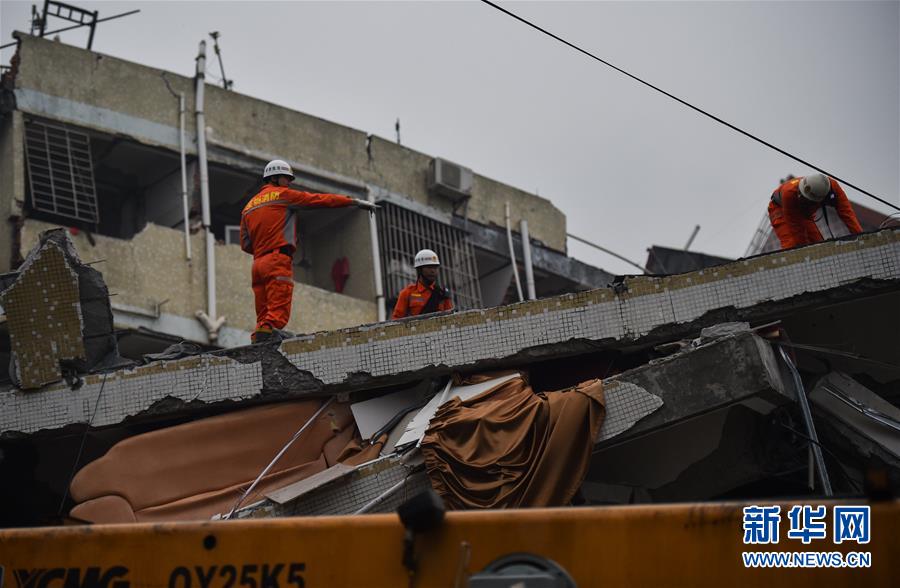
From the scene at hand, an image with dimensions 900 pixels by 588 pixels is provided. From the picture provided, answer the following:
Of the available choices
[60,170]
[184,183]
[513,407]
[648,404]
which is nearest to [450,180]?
[184,183]

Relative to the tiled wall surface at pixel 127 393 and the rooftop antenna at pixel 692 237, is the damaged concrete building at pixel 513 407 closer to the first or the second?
the tiled wall surface at pixel 127 393

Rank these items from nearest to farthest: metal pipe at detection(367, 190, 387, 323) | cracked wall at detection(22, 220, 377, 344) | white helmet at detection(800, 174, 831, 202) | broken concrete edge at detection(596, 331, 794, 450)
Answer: broken concrete edge at detection(596, 331, 794, 450)
white helmet at detection(800, 174, 831, 202)
cracked wall at detection(22, 220, 377, 344)
metal pipe at detection(367, 190, 387, 323)

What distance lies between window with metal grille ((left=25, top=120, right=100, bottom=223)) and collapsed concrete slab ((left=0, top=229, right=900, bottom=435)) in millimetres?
7999

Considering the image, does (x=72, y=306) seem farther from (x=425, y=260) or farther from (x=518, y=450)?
(x=425, y=260)

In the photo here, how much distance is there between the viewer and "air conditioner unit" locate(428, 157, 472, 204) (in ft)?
64.8

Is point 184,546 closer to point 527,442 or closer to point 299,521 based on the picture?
point 299,521

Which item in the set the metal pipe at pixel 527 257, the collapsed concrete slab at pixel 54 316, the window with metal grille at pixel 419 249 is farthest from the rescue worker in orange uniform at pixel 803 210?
the metal pipe at pixel 527 257

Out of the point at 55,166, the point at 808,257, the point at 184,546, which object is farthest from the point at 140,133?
the point at 184,546

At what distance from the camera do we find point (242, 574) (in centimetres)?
404

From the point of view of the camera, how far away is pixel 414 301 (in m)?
10.9

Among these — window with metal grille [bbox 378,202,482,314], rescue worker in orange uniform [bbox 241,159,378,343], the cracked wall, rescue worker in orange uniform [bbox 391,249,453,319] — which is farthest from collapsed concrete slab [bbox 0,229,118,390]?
window with metal grille [bbox 378,202,482,314]

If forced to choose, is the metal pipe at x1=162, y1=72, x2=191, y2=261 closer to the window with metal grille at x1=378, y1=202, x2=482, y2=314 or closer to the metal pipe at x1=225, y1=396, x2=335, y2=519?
the window with metal grille at x1=378, y1=202, x2=482, y2=314

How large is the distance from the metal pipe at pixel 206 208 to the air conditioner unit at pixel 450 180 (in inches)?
165

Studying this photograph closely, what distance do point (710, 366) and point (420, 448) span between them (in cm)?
184
